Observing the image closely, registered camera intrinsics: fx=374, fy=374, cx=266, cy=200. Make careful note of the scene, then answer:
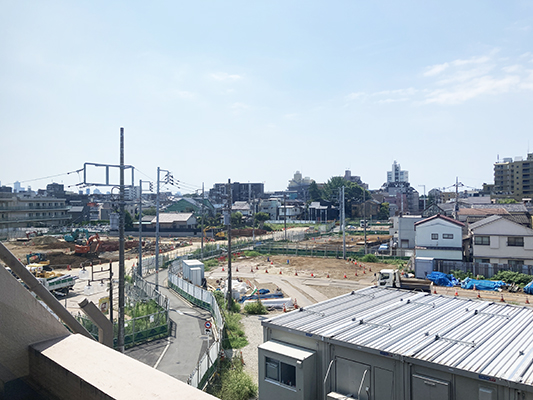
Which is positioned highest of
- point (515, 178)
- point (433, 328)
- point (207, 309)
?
point (515, 178)

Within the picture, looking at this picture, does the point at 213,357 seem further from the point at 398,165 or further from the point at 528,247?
the point at 398,165

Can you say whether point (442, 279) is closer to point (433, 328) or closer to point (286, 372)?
point (433, 328)

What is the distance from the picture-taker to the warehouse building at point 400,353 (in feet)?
22.3

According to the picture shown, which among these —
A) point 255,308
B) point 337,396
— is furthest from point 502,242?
point 337,396

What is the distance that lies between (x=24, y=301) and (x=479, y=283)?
31.2m

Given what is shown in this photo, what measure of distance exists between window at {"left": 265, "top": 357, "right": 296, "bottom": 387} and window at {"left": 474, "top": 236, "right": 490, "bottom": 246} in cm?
3115

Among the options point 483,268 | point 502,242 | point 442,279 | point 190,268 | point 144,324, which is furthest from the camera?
point 502,242

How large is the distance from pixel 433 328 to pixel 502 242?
29.3 metres

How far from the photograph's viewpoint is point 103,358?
408 cm

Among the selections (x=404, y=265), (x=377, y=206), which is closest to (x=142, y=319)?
(x=404, y=265)

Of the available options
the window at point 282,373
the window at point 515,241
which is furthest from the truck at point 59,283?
the window at point 515,241

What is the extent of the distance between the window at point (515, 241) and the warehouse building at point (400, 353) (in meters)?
25.9

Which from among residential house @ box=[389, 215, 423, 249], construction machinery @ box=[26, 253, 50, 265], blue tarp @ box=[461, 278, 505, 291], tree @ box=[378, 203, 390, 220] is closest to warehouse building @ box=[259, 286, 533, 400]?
blue tarp @ box=[461, 278, 505, 291]

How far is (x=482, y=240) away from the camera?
33.8 m
